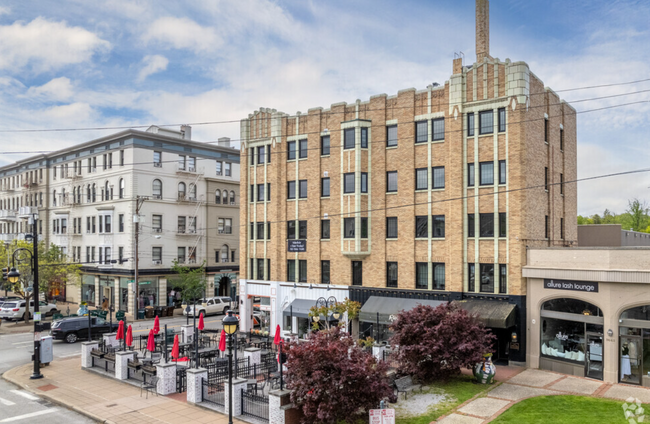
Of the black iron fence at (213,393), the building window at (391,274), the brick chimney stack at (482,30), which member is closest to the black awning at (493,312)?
the building window at (391,274)

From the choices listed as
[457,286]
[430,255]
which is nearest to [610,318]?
[457,286]

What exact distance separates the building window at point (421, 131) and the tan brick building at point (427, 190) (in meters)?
0.15

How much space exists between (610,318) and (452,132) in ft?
40.3

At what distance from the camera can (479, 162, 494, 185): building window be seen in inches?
1091

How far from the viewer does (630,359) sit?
22453 mm

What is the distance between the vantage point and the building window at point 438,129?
97.1ft

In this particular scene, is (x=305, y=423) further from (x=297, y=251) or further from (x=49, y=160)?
(x=49, y=160)

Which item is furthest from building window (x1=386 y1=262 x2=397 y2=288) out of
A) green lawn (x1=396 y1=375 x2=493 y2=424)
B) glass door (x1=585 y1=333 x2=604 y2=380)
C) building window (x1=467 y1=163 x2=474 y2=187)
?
glass door (x1=585 y1=333 x2=604 y2=380)

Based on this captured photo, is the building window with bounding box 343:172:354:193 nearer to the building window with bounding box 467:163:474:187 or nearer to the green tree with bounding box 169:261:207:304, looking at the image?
the building window with bounding box 467:163:474:187

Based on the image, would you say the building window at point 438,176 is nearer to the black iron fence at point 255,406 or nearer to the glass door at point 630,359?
the glass door at point 630,359

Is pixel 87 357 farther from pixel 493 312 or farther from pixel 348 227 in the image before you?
pixel 493 312

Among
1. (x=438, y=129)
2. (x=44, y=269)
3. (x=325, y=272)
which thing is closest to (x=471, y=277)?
(x=438, y=129)

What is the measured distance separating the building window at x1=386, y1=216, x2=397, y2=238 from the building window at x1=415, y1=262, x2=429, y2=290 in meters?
2.39

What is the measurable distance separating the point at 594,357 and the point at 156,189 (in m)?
41.1
